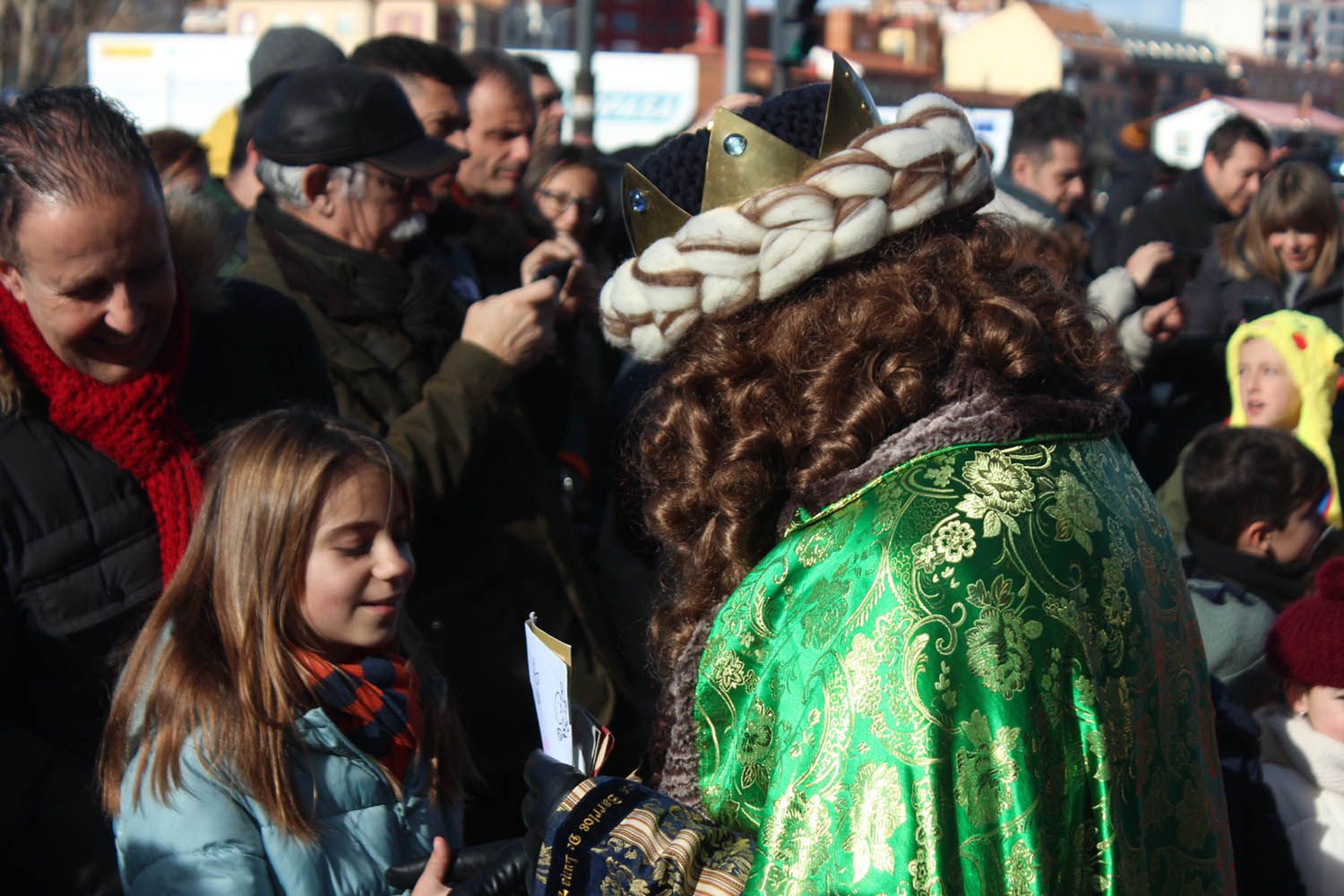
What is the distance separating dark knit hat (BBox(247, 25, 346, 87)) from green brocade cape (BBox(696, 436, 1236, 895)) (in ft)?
13.1

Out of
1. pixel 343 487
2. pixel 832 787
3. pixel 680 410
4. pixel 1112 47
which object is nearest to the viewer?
pixel 832 787

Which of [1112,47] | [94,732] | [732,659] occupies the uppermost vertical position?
[1112,47]

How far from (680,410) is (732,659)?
32 cm

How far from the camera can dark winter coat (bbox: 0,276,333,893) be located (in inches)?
87.4

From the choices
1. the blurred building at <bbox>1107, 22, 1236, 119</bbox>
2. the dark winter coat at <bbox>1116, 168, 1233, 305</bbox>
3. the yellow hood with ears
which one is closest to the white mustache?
the yellow hood with ears

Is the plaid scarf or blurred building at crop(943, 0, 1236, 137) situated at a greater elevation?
blurred building at crop(943, 0, 1236, 137)

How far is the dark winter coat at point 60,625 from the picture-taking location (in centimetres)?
222

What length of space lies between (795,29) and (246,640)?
854 centimetres

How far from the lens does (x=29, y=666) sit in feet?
7.45

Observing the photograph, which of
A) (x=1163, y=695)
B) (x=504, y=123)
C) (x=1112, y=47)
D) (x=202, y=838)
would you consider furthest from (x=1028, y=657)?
(x=1112, y=47)

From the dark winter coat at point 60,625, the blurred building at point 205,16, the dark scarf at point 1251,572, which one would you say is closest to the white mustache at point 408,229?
the dark winter coat at point 60,625

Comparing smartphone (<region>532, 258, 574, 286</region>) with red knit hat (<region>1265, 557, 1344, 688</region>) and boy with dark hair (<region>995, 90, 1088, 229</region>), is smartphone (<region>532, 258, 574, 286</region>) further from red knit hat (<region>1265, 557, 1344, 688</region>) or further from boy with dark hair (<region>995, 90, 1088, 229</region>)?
boy with dark hair (<region>995, 90, 1088, 229</region>)

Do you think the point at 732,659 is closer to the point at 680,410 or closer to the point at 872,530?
the point at 872,530

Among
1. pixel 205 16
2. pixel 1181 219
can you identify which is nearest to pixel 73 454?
pixel 1181 219
